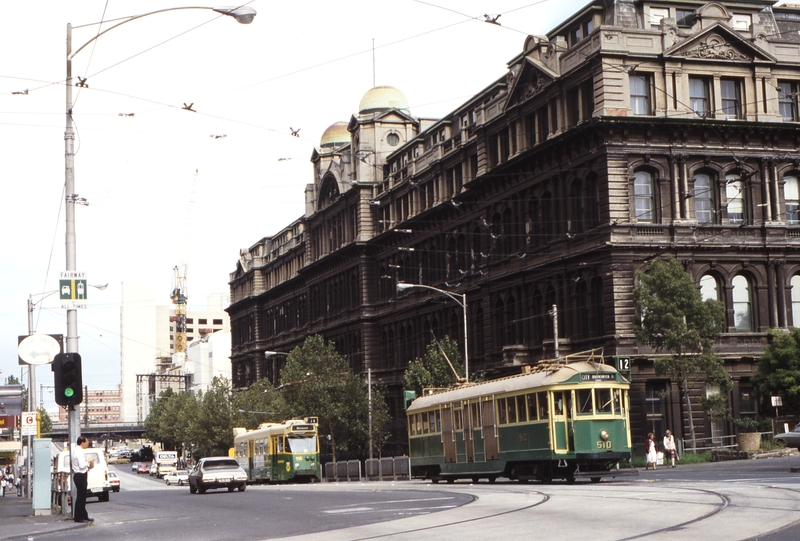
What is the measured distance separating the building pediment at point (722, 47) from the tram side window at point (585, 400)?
1006 inches

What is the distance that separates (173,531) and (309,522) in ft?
7.86

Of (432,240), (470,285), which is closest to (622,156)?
(470,285)

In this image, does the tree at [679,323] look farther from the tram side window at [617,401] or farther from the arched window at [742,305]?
the tram side window at [617,401]

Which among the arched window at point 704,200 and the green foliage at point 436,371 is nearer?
the arched window at point 704,200

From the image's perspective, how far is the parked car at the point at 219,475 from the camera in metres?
46.3

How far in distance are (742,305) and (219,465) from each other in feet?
83.5

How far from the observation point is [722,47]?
55844mm

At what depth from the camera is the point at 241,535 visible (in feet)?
63.0

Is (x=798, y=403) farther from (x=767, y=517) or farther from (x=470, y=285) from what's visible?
(x=767, y=517)

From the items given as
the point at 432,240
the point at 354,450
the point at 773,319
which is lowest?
the point at 354,450

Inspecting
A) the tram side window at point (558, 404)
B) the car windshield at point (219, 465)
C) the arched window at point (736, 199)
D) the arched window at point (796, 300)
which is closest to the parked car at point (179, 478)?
the car windshield at point (219, 465)

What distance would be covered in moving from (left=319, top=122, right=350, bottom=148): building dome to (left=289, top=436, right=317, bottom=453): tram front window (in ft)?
135

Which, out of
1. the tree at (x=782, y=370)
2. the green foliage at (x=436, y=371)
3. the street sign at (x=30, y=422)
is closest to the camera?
the street sign at (x=30, y=422)

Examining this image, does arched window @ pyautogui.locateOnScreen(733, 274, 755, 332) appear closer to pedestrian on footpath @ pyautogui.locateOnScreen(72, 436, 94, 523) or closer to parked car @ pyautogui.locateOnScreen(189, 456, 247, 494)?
parked car @ pyautogui.locateOnScreen(189, 456, 247, 494)
